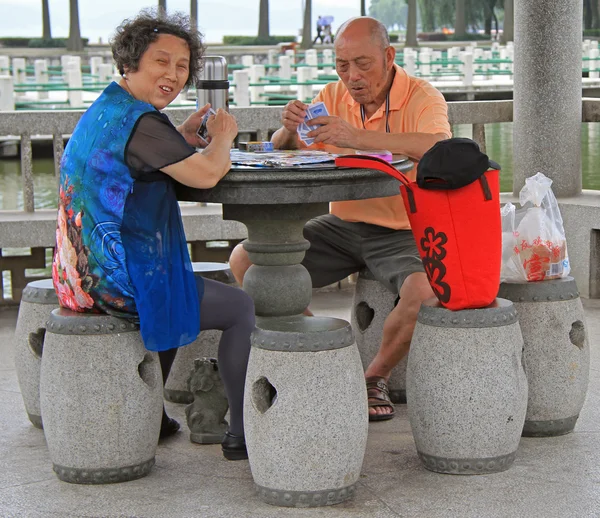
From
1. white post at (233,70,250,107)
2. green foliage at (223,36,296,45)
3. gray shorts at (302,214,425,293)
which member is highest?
green foliage at (223,36,296,45)

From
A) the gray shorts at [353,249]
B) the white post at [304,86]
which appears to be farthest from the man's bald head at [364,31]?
the white post at [304,86]

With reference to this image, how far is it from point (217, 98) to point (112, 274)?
128 centimetres

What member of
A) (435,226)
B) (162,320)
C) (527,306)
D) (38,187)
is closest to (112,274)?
(162,320)

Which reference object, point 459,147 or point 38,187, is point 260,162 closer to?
point 459,147

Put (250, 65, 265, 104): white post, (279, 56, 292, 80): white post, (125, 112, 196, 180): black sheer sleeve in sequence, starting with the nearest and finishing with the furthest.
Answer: (125, 112, 196, 180): black sheer sleeve, (250, 65, 265, 104): white post, (279, 56, 292, 80): white post

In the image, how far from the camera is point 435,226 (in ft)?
12.1

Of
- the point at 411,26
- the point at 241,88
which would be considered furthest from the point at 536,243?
the point at 411,26

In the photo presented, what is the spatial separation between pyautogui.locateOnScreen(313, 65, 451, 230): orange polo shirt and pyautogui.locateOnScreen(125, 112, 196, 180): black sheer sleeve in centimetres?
127

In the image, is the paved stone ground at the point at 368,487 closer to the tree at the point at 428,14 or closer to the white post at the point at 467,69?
the white post at the point at 467,69

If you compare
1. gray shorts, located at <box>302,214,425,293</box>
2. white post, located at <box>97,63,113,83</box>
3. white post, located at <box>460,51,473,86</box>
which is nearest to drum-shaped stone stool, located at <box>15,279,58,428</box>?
gray shorts, located at <box>302,214,425,293</box>

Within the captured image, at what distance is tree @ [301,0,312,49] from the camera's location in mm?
48031

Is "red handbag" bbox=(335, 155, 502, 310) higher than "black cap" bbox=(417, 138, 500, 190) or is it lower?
lower

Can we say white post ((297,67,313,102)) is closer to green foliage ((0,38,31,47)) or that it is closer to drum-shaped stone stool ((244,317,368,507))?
drum-shaped stone stool ((244,317,368,507))

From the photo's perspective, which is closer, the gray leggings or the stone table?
the stone table
